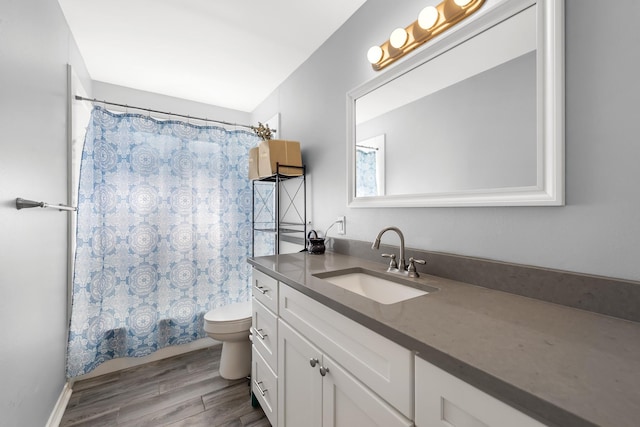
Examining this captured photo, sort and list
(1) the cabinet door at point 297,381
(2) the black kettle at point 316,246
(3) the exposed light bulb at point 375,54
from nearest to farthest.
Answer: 1. (1) the cabinet door at point 297,381
2. (3) the exposed light bulb at point 375,54
3. (2) the black kettle at point 316,246

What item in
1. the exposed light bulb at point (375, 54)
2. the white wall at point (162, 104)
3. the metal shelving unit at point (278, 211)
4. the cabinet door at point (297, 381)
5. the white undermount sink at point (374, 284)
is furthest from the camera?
the white wall at point (162, 104)

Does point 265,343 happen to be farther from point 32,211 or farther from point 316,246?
point 32,211

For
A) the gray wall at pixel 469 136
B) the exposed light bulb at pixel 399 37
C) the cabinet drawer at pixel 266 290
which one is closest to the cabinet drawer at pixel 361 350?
the cabinet drawer at pixel 266 290

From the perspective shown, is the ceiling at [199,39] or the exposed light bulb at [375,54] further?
the ceiling at [199,39]

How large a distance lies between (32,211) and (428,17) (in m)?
1.96

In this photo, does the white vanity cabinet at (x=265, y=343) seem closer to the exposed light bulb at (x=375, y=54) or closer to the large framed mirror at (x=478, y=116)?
the large framed mirror at (x=478, y=116)

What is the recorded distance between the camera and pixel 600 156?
0.76 m

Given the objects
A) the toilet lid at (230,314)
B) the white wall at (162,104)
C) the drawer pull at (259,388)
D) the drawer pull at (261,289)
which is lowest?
the drawer pull at (259,388)

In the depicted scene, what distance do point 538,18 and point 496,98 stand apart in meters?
0.25

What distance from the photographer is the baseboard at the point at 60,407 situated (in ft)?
4.96

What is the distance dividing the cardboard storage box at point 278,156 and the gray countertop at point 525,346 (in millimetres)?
1247

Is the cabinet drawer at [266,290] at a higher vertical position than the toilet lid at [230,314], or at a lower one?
higher

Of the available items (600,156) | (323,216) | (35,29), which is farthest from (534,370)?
(35,29)

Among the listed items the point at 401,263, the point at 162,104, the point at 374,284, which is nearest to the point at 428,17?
the point at 401,263
